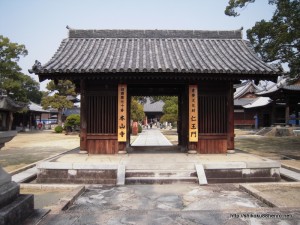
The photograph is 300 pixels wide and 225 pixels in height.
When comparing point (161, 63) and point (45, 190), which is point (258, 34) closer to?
point (161, 63)

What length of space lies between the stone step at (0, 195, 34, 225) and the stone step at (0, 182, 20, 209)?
0.23 feet

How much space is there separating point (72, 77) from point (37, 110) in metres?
42.3

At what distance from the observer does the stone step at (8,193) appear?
14.9ft

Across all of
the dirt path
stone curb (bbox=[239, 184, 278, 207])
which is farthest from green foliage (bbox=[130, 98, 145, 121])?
stone curb (bbox=[239, 184, 278, 207])

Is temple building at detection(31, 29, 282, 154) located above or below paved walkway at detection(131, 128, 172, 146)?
above

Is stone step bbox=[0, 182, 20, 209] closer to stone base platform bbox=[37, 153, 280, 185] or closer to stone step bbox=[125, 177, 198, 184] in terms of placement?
stone base platform bbox=[37, 153, 280, 185]

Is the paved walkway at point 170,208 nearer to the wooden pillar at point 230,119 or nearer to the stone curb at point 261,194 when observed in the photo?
the stone curb at point 261,194

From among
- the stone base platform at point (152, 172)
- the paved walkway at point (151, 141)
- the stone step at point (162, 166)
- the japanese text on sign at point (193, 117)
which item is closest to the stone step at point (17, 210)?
the stone base platform at point (152, 172)

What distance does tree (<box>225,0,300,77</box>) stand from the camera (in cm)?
1534

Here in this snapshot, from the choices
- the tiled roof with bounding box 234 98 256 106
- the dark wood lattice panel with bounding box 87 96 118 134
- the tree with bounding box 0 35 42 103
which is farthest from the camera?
the tiled roof with bounding box 234 98 256 106

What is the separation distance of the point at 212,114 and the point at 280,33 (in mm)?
8222

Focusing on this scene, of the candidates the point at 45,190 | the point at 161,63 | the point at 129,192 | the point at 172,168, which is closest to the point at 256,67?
the point at 161,63

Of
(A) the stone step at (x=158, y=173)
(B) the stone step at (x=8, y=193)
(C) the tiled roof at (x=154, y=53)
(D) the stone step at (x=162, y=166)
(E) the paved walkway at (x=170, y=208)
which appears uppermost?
(C) the tiled roof at (x=154, y=53)

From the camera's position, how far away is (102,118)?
11.2 m
